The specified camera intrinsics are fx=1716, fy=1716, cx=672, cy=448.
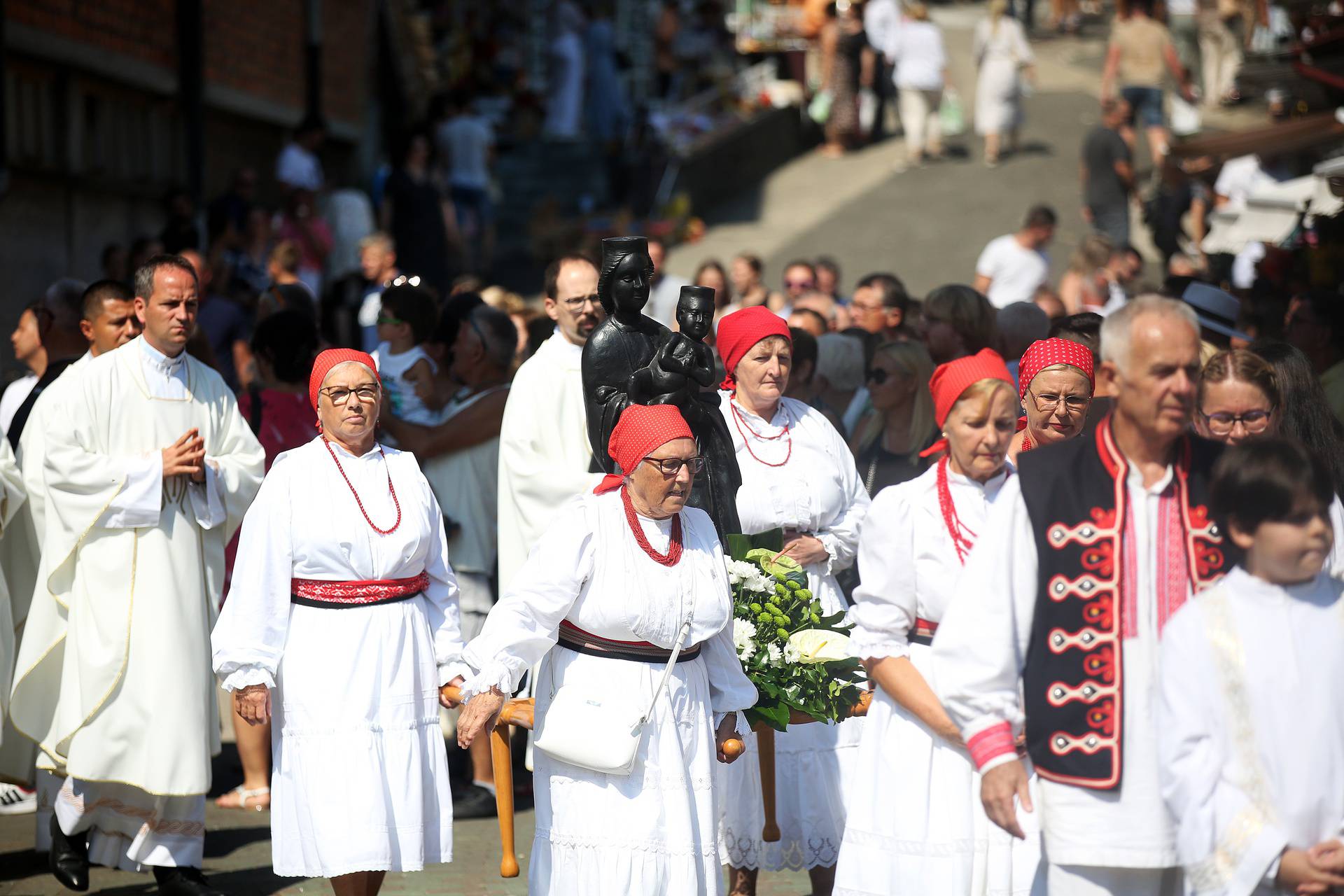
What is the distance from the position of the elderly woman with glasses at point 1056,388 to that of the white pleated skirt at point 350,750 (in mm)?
2246

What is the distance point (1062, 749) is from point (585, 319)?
3.73m

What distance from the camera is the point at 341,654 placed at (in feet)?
19.0

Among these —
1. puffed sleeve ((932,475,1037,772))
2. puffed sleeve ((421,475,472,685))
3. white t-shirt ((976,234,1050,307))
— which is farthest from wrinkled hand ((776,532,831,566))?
white t-shirt ((976,234,1050,307))

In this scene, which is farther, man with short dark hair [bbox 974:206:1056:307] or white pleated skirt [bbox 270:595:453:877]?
man with short dark hair [bbox 974:206:1056:307]

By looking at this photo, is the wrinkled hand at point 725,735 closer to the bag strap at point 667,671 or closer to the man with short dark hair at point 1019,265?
the bag strap at point 667,671

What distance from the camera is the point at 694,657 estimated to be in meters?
A: 5.35

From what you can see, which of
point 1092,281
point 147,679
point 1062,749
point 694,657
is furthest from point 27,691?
point 1092,281

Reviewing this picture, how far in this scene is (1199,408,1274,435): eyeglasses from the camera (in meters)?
5.05

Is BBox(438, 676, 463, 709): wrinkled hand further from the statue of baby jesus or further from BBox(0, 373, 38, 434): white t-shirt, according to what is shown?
BBox(0, 373, 38, 434): white t-shirt

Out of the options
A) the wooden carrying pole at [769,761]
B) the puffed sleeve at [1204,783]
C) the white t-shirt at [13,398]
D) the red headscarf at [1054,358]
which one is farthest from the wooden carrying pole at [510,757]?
the white t-shirt at [13,398]

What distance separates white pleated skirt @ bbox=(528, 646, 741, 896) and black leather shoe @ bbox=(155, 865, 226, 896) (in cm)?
199

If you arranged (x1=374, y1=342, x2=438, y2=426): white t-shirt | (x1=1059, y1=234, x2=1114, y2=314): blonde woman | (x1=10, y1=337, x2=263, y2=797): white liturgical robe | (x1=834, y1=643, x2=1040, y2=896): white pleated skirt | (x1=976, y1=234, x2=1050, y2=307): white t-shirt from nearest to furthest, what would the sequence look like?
(x1=834, y1=643, x2=1040, y2=896): white pleated skirt, (x1=10, y1=337, x2=263, y2=797): white liturgical robe, (x1=374, y1=342, x2=438, y2=426): white t-shirt, (x1=1059, y1=234, x2=1114, y2=314): blonde woman, (x1=976, y1=234, x2=1050, y2=307): white t-shirt

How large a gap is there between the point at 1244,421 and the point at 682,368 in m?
1.88

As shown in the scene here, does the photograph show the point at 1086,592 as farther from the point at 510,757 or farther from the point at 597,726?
the point at 510,757
